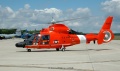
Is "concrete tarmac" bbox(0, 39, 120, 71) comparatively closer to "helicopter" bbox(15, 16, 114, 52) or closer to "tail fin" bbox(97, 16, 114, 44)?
"helicopter" bbox(15, 16, 114, 52)

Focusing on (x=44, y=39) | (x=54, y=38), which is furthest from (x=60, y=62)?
(x=54, y=38)

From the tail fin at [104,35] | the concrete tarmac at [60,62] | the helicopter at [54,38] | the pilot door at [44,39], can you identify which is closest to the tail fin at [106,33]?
the tail fin at [104,35]

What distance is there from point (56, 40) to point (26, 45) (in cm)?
303

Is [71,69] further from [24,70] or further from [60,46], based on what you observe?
[60,46]

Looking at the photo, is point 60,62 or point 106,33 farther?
point 106,33

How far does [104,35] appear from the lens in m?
29.4

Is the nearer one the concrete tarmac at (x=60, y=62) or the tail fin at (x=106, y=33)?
the concrete tarmac at (x=60, y=62)

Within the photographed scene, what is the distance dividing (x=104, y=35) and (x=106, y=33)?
0.41 meters

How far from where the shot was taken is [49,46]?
2714cm

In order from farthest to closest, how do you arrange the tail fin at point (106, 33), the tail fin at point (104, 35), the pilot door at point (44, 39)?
the tail fin at point (106, 33) < the tail fin at point (104, 35) < the pilot door at point (44, 39)

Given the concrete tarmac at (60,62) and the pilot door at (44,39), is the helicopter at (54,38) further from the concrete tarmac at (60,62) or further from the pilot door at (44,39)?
the concrete tarmac at (60,62)

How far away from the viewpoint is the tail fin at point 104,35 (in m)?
29.0

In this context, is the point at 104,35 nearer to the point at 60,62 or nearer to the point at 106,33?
the point at 106,33

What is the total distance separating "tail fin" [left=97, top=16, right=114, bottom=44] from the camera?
29.2 metres
